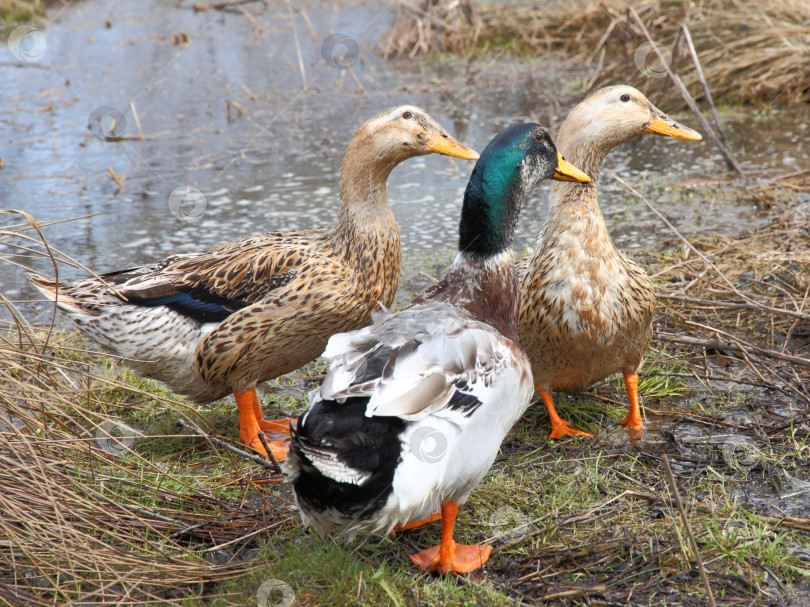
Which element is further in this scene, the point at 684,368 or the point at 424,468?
the point at 684,368

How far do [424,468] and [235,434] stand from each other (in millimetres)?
1653

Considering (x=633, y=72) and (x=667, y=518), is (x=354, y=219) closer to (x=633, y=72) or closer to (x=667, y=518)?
(x=667, y=518)

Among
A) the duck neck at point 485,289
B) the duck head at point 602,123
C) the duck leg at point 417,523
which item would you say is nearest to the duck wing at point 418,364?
the duck neck at point 485,289

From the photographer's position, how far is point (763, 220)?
5602 mm

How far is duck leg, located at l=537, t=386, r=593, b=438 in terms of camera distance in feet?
11.7

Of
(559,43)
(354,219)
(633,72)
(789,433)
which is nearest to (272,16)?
Result: (559,43)

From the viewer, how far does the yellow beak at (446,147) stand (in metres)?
3.68
